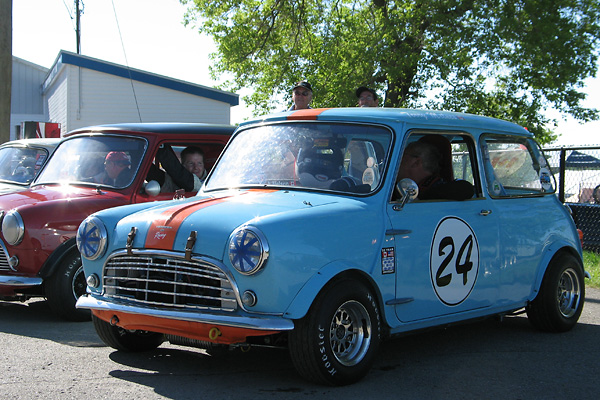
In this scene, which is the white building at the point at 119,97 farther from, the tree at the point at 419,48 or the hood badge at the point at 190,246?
the hood badge at the point at 190,246

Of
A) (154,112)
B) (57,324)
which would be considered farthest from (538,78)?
(57,324)

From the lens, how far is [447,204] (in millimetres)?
5707

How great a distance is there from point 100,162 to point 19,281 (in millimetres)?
1576

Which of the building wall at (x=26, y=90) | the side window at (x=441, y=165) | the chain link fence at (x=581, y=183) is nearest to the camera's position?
the side window at (x=441, y=165)

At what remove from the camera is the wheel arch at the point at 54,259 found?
6.78 metres

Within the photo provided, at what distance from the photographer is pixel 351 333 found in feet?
15.9

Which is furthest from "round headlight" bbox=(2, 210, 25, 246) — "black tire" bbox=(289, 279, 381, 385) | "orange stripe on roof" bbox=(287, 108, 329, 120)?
"black tire" bbox=(289, 279, 381, 385)

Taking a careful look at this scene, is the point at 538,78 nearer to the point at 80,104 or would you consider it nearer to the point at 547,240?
the point at 80,104

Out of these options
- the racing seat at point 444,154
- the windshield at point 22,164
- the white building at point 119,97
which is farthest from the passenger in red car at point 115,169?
the white building at point 119,97

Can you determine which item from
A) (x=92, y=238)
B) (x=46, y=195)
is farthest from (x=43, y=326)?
(x=92, y=238)

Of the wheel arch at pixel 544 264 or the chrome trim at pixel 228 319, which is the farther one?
the wheel arch at pixel 544 264

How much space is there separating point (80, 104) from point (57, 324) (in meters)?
17.2

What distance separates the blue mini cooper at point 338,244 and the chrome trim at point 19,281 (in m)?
1.52

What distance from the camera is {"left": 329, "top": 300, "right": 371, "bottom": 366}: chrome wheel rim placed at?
473 cm
